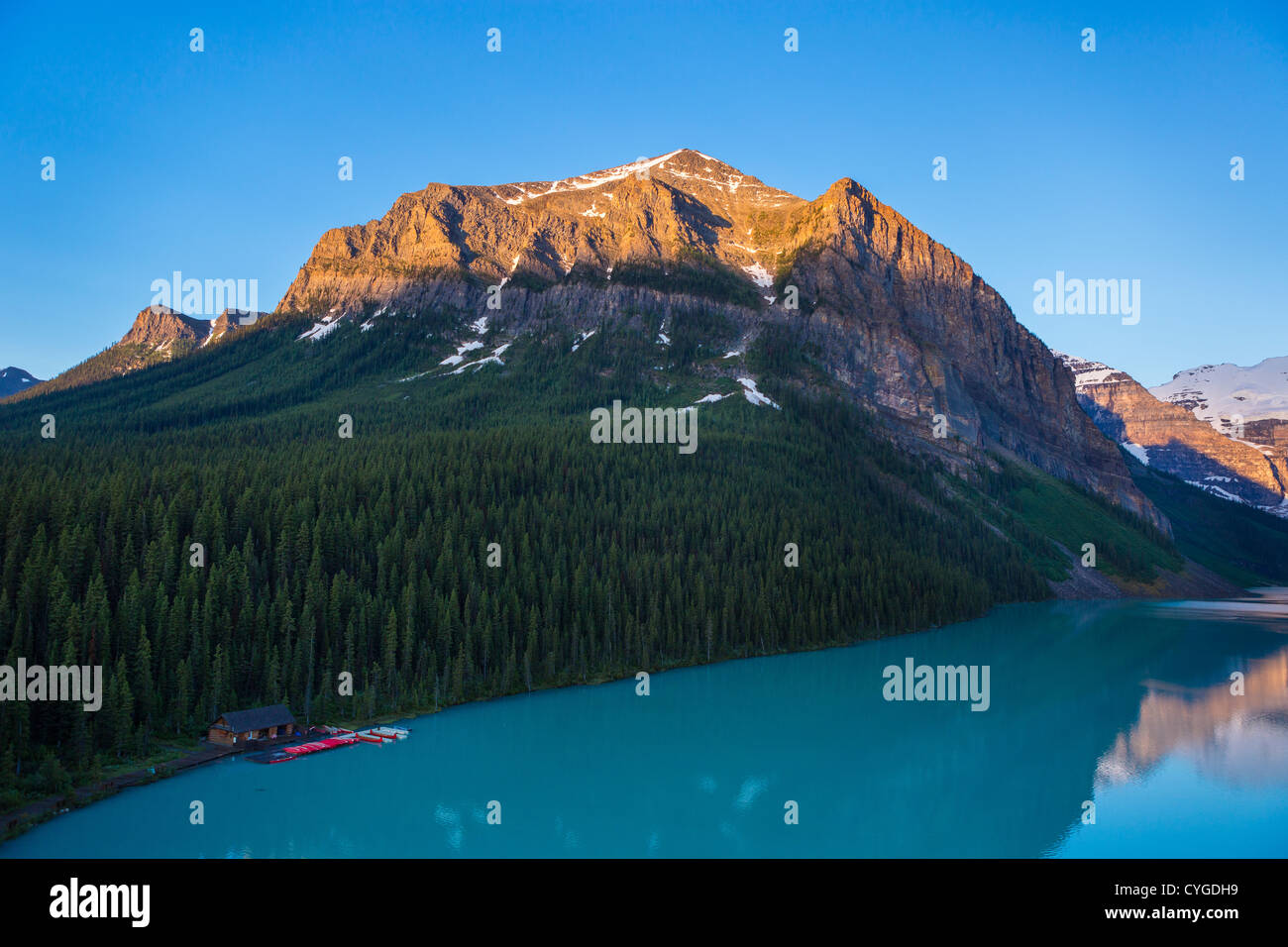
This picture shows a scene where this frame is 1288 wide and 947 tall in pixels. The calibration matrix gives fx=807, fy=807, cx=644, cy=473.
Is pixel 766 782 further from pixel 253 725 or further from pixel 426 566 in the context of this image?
pixel 426 566

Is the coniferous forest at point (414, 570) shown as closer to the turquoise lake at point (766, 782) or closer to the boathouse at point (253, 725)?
the boathouse at point (253, 725)

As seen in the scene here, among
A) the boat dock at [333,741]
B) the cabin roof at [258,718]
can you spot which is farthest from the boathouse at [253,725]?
the boat dock at [333,741]

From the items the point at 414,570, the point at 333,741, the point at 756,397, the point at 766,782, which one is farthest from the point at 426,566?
the point at 756,397

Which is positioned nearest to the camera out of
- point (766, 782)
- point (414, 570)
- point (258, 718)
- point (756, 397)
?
point (766, 782)

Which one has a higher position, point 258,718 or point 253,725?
point 258,718

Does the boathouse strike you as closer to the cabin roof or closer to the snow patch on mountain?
the cabin roof
